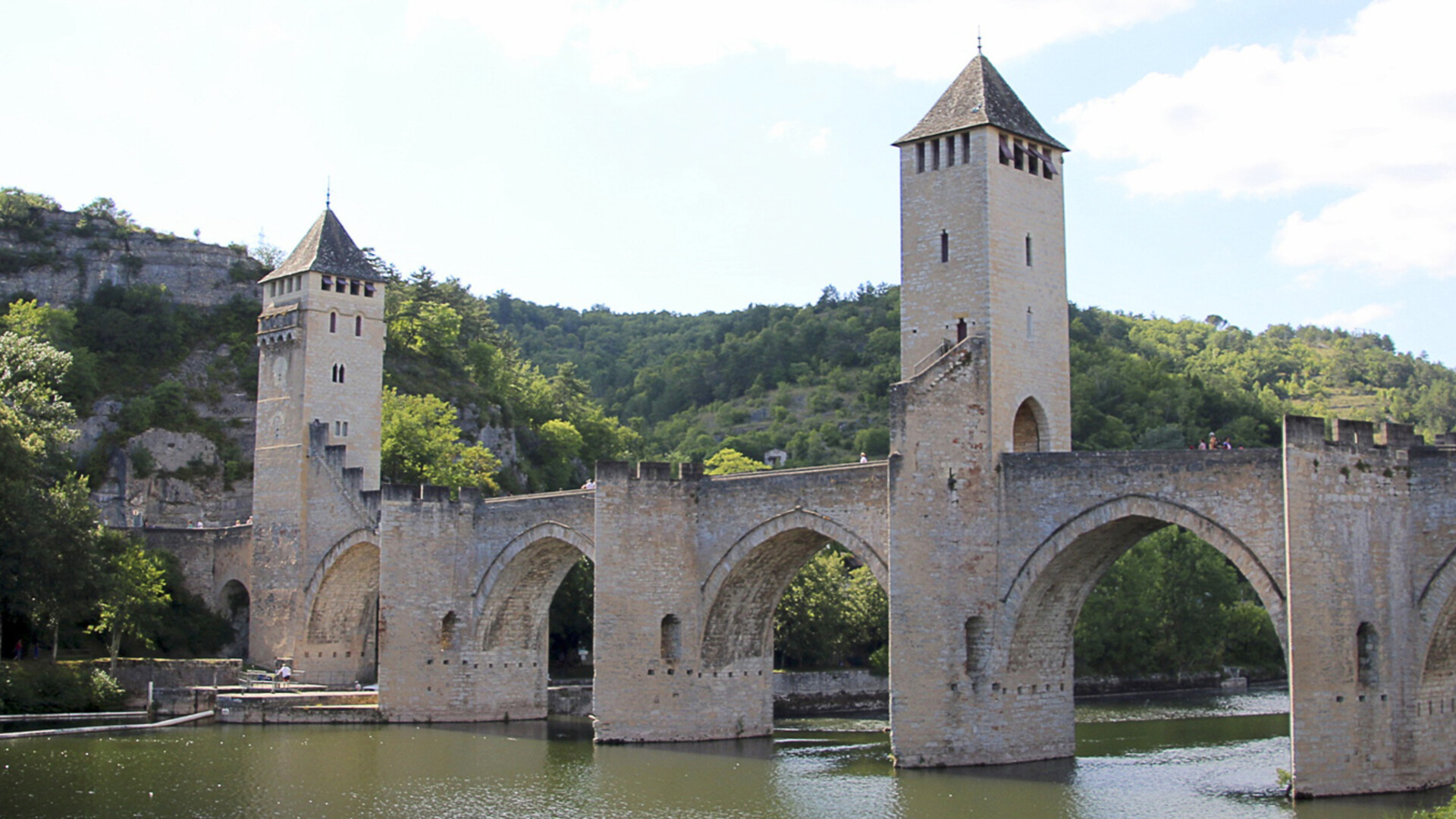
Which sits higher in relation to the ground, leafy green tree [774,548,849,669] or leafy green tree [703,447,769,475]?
leafy green tree [703,447,769,475]

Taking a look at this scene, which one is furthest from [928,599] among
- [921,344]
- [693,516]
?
[693,516]

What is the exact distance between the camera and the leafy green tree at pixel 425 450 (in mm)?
51094

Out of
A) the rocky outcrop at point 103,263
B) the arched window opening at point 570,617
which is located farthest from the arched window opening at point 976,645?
the rocky outcrop at point 103,263

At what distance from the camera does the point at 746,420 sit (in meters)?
94.7

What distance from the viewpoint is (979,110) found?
28141 millimetres

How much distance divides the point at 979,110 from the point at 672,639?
1340cm

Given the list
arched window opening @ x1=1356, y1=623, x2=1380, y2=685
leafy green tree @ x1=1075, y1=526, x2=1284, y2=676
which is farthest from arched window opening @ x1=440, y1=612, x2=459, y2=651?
arched window opening @ x1=1356, y1=623, x2=1380, y2=685

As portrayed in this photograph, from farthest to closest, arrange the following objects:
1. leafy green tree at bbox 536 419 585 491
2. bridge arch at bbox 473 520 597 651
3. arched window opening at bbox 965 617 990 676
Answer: leafy green tree at bbox 536 419 585 491
bridge arch at bbox 473 520 597 651
arched window opening at bbox 965 617 990 676

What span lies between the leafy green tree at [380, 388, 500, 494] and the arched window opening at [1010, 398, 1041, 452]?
24.8 metres

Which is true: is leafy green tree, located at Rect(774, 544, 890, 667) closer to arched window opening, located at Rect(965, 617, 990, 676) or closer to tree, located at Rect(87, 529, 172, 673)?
arched window opening, located at Rect(965, 617, 990, 676)

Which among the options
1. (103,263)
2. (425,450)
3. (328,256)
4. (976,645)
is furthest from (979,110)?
(103,263)

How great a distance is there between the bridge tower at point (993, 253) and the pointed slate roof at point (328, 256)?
23057 millimetres

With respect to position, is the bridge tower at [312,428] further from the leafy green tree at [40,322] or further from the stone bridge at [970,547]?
the leafy green tree at [40,322]

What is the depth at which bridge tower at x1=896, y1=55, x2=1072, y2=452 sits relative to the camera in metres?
27.7
